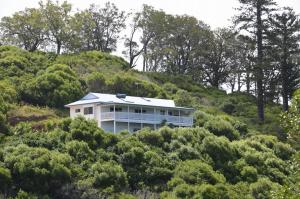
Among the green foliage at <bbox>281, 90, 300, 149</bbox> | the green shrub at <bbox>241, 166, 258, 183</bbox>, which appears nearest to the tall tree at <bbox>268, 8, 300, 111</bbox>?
the green shrub at <bbox>241, 166, 258, 183</bbox>

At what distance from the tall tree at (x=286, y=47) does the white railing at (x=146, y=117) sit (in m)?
14.7

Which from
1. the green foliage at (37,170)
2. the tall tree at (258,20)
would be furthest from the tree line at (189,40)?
the green foliage at (37,170)

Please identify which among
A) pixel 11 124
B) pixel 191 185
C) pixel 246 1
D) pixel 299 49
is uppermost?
pixel 246 1

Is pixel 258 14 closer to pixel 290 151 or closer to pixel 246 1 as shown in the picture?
pixel 246 1

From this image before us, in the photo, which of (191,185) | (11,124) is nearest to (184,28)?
(11,124)

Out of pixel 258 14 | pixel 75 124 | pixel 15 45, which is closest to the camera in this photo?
pixel 75 124

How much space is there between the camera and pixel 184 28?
84.8 metres

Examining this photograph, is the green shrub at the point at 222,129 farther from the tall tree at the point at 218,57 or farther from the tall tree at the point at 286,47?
the tall tree at the point at 218,57

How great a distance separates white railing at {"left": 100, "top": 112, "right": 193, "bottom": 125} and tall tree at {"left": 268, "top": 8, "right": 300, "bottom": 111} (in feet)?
48.4

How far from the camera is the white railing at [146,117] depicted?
50.9 meters

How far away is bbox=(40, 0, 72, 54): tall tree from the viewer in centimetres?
7719

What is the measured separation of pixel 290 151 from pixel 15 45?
136ft

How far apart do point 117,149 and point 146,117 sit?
9.88 metres

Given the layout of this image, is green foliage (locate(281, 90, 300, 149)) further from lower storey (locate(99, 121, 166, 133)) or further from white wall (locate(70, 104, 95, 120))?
white wall (locate(70, 104, 95, 120))
